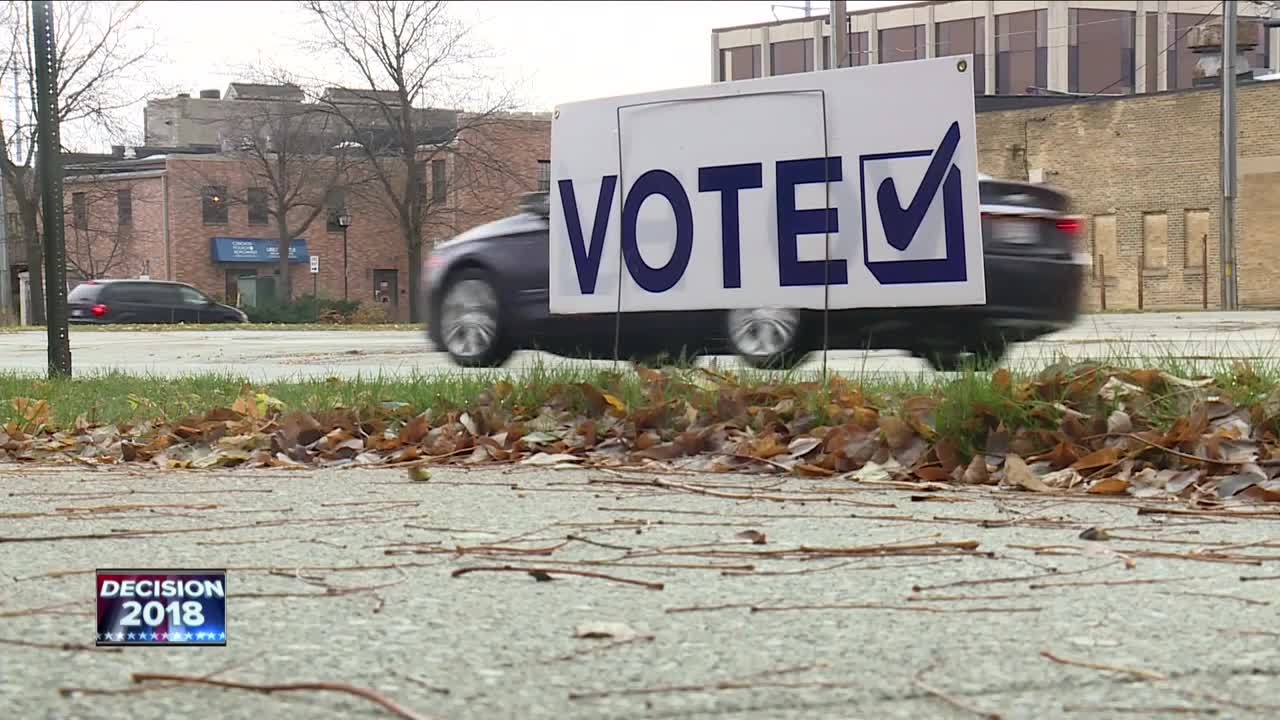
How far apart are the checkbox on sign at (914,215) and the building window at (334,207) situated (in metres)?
55.7

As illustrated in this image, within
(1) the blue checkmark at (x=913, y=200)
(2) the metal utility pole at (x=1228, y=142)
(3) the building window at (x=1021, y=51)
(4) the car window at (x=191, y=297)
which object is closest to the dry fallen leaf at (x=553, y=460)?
(1) the blue checkmark at (x=913, y=200)

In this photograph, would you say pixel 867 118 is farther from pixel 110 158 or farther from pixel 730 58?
pixel 730 58

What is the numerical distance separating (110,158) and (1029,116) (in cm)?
3973

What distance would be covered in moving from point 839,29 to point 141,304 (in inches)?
962

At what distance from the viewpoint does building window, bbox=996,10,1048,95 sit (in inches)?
2665

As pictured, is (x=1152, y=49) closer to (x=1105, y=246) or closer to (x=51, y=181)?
(x=1105, y=246)

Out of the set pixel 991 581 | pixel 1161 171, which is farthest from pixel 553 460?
pixel 1161 171

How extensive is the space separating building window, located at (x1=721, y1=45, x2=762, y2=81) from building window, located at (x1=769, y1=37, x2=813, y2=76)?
2.82ft

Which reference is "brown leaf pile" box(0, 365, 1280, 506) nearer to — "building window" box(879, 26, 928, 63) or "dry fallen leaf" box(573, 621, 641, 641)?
"dry fallen leaf" box(573, 621, 641, 641)

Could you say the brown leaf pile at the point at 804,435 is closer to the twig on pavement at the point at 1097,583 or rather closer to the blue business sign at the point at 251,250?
the twig on pavement at the point at 1097,583

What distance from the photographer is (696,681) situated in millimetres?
2445

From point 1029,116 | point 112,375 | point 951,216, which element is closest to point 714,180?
point 951,216

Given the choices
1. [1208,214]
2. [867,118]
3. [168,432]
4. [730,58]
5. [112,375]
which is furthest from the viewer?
[730,58]

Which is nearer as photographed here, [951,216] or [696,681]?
[696,681]
